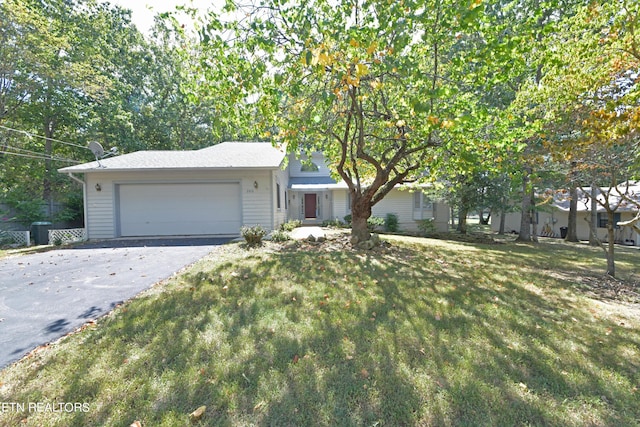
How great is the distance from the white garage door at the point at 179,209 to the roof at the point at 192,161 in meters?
0.92

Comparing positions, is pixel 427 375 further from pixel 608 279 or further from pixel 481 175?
pixel 481 175

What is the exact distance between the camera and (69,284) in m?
5.14

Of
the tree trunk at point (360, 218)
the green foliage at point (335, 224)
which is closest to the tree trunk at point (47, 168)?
the green foliage at point (335, 224)

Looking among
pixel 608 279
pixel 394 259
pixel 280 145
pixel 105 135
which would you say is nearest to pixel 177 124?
pixel 105 135

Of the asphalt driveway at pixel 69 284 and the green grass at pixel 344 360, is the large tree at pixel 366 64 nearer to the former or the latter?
the green grass at pixel 344 360

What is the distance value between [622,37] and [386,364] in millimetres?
6915

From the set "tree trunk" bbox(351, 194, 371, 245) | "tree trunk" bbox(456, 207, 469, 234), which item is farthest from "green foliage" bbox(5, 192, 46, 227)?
"tree trunk" bbox(456, 207, 469, 234)

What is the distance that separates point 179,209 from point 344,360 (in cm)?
1080

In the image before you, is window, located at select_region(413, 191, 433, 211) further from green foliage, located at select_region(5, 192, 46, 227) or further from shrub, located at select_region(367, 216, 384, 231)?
green foliage, located at select_region(5, 192, 46, 227)

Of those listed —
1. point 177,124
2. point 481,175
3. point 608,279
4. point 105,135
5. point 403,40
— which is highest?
point 177,124

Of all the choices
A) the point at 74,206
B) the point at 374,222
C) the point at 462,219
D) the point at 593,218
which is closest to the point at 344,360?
the point at 374,222

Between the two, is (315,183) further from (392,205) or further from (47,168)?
(47,168)

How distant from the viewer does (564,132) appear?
6.16 m

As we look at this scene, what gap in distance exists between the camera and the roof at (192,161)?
10492mm
